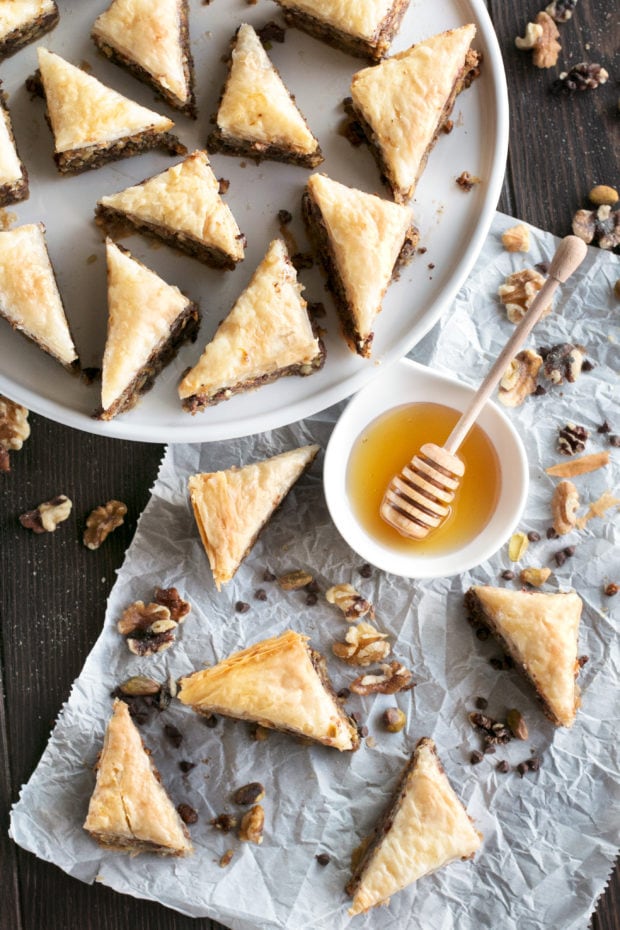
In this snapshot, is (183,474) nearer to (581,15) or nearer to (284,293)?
(284,293)

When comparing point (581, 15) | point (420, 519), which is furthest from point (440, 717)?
point (581, 15)

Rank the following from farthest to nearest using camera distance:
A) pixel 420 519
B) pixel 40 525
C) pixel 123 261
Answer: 1. pixel 40 525
2. pixel 420 519
3. pixel 123 261

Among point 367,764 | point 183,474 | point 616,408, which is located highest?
point 616,408

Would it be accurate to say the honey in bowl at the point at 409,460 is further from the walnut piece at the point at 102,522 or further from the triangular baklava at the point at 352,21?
the triangular baklava at the point at 352,21

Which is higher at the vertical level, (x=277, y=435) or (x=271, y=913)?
(x=277, y=435)

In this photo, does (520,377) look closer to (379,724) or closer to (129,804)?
(379,724)

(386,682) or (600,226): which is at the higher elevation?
(600,226)

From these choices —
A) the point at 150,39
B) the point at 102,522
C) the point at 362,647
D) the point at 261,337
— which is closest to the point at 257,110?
the point at 150,39

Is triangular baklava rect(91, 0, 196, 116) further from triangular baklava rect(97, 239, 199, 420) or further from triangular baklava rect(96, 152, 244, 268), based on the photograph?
triangular baklava rect(97, 239, 199, 420)
